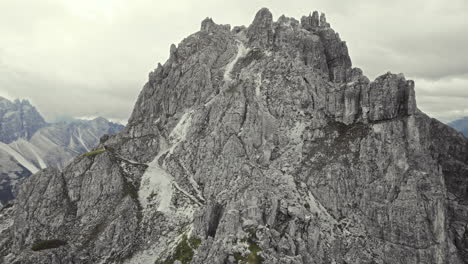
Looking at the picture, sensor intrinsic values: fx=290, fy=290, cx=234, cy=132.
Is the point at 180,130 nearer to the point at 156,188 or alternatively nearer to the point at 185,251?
the point at 156,188

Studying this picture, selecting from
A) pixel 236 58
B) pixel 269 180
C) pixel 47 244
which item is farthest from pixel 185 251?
pixel 236 58

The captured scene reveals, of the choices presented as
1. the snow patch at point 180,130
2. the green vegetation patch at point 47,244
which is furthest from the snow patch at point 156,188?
the green vegetation patch at point 47,244

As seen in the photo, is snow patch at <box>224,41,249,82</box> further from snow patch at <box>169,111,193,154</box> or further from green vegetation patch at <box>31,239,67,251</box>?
green vegetation patch at <box>31,239,67,251</box>

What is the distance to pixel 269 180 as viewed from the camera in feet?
330

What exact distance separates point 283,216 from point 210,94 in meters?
78.7

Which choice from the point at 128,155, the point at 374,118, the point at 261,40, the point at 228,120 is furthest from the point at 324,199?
the point at 261,40

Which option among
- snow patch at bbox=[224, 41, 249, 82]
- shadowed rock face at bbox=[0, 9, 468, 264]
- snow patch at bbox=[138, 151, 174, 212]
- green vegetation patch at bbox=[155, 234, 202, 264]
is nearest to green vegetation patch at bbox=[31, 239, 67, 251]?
shadowed rock face at bbox=[0, 9, 468, 264]

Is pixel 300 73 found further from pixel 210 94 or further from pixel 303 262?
pixel 303 262

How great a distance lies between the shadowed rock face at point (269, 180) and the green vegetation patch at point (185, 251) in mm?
412

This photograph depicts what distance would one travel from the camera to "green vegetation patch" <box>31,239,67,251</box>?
315ft

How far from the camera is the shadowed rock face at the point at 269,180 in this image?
8838 centimetres

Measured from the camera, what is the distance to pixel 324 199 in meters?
101

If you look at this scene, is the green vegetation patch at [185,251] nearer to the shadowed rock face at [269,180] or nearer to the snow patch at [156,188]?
the shadowed rock face at [269,180]

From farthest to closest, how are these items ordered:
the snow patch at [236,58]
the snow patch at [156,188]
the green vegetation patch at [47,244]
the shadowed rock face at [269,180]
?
the snow patch at [236,58], the snow patch at [156,188], the green vegetation patch at [47,244], the shadowed rock face at [269,180]
